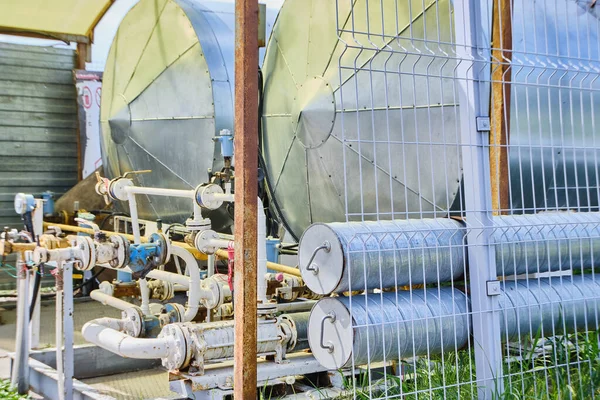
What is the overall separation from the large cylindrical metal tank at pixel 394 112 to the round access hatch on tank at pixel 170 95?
561mm

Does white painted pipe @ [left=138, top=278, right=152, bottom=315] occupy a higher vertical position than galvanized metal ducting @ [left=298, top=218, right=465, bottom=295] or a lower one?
lower

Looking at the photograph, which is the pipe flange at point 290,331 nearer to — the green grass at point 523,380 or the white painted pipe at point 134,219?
the green grass at point 523,380

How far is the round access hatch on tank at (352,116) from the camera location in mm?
3525

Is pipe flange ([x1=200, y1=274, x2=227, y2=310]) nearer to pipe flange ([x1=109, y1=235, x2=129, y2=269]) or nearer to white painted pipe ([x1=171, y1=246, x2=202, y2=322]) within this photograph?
white painted pipe ([x1=171, y1=246, x2=202, y2=322])

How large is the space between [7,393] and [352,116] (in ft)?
8.75

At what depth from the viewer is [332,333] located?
2617 mm

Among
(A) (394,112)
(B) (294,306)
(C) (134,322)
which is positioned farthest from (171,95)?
(A) (394,112)

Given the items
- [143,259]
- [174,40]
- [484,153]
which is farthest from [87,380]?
[484,153]

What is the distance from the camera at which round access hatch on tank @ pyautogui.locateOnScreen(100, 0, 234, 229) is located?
5.13m

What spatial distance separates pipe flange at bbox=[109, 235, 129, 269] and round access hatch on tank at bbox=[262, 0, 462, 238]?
1165 millimetres

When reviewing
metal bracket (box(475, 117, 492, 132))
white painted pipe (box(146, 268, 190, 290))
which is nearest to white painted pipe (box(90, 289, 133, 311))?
white painted pipe (box(146, 268, 190, 290))

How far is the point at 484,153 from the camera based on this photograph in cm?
285

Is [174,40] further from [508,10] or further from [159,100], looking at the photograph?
[508,10]

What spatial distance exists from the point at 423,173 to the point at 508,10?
949mm
